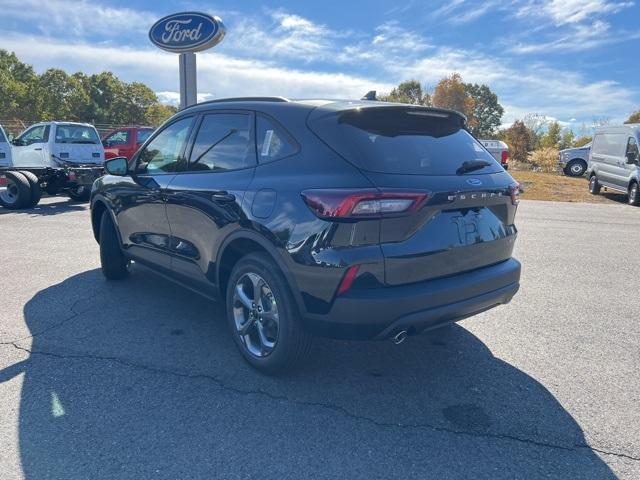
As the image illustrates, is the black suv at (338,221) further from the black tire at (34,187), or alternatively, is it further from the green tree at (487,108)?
the green tree at (487,108)

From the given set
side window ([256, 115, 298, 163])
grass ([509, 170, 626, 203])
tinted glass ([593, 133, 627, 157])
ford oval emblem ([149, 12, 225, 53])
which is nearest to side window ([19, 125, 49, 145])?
ford oval emblem ([149, 12, 225, 53])

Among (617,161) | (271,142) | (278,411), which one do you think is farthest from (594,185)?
(278,411)

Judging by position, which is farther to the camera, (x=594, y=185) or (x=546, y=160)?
(x=546, y=160)

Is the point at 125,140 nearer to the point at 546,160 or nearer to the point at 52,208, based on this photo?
the point at 52,208

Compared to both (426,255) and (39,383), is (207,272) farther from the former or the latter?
(426,255)

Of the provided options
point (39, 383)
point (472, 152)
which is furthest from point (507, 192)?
point (39, 383)

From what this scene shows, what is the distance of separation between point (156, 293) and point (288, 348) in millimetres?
2492

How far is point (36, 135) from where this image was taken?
13.0 m

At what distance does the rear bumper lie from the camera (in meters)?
2.73

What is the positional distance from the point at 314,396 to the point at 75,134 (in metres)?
12.3

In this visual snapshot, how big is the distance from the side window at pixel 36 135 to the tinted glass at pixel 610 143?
1625 centimetres

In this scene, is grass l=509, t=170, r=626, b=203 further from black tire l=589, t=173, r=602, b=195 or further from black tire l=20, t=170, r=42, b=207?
black tire l=20, t=170, r=42, b=207

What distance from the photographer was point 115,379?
3.30 m

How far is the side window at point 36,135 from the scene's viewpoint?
1273 centimetres
